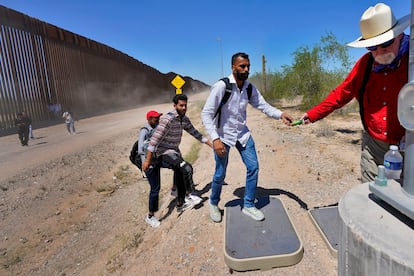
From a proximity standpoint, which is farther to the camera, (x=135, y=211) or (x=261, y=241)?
(x=135, y=211)

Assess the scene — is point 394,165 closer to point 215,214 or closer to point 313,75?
point 215,214

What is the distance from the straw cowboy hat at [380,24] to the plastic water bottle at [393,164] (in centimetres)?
73

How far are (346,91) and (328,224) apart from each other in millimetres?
1579

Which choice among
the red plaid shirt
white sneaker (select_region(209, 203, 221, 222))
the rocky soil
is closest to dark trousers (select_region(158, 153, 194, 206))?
the rocky soil

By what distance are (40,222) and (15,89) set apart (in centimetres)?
1397

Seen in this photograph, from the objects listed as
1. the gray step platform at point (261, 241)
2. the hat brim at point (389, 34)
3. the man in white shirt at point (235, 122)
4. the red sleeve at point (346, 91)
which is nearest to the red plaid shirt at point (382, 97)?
the red sleeve at point (346, 91)

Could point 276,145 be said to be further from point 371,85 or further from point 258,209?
point 371,85

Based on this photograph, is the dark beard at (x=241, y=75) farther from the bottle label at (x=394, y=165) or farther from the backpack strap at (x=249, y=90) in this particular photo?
the bottle label at (x=394, y=165)

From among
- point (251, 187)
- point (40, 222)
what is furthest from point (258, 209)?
point (40, 222)

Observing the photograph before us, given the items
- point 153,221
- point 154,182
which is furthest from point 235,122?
point 153,221

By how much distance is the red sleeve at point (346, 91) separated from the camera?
7.43 ft

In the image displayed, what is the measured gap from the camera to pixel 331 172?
5.24m

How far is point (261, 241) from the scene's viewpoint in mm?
2910

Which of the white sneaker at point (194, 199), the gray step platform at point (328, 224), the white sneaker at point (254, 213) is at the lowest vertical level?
the white sneaker at point (194, 199)
